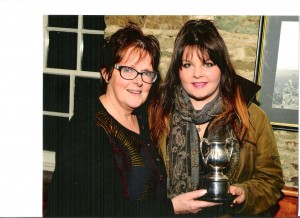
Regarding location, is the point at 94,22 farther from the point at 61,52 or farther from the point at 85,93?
the point at 85,93

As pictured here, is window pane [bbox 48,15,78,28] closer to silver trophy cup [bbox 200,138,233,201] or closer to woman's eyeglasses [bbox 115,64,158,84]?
woman's eyeglasses [bbox 115,64,158,84]

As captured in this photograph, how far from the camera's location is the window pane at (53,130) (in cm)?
278

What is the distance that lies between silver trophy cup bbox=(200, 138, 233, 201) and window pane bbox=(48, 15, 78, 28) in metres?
1.12

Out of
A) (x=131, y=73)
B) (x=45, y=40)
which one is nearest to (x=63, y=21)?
(x=45, y=40)

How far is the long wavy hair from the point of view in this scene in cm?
259

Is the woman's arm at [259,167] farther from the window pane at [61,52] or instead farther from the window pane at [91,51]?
the window pane at [61,52]

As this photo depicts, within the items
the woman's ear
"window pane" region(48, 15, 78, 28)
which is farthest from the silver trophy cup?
"window pane" region(48, 15, 78, 28)

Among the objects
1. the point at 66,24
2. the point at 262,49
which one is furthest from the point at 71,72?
the point at 262,49

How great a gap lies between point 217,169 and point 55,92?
3.68 feet

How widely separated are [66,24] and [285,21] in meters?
1.32

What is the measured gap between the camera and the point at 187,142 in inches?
105

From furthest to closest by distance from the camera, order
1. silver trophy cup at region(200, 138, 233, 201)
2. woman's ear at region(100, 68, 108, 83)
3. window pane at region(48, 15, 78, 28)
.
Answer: window pane at region(48, 15, 78, 28)
woman's ear at region(100, 68, 108, 83)
silver trophy cup at region(200, 138, 233, 201)

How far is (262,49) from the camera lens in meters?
2.59

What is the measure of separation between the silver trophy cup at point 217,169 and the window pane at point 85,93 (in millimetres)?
727
